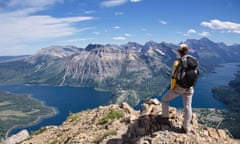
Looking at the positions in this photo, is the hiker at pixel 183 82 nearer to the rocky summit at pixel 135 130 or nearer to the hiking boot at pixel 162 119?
the rocky summit at pixel 135 130

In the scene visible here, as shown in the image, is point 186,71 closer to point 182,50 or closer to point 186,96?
point 182,50

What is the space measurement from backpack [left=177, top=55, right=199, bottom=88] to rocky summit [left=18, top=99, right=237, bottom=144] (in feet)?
9.23

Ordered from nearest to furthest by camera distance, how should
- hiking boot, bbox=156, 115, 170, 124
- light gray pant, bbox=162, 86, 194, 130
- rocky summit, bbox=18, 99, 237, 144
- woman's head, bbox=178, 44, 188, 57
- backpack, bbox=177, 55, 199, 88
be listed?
backpack, bbox=177, 55, 199, 88 → woman's head, bbox=178, 44, 188, 57 → light gray pant, bbox=162, 86, 194, 130 → rocky summit, bbox=18, 99, 237, 144 → hiking boot, bbox=156, 115, 170, 124

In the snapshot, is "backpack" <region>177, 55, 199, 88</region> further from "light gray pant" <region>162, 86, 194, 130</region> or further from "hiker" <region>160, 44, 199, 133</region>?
"light gray pant" <region>162, 86, 194, 130</region>

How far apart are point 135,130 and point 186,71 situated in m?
5.25

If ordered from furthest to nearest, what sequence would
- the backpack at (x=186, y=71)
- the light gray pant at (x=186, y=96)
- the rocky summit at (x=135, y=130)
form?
the rocky summit at (x=135, y=130) → the light gray pant at (x=186, y=96) → the backpack at (x=186, y=71)

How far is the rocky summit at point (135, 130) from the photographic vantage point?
1420 cm

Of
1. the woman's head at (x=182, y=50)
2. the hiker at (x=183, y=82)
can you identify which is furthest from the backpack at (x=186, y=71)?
the woman's head at (x=182, y=50)

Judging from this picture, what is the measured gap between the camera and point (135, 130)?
643 inches

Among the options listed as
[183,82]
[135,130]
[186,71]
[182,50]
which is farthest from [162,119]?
[182,50]

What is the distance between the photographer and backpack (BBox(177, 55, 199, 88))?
13195 millimetres

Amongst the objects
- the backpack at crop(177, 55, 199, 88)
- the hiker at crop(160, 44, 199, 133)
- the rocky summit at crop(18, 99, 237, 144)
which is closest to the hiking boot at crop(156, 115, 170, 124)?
the rocky summit at crop(18, 99, 237, 144)

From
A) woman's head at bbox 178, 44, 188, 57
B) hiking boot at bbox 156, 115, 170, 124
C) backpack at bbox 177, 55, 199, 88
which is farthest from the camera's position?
hiking boot at bbox 156, 115, 170, 124

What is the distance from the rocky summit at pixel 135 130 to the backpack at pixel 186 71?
2.81 metres
